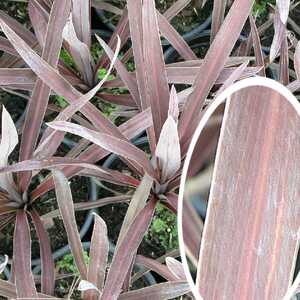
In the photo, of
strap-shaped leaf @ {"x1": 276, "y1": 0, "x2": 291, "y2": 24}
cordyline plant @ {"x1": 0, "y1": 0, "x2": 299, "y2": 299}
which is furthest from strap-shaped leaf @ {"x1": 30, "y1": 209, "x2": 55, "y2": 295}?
Answer: strap-shaped leaf @ {"x1": 276, "y1": 0, "x2": 291, "y2": 24}

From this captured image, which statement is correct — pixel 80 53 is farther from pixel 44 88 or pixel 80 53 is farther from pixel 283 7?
pixel 283 7

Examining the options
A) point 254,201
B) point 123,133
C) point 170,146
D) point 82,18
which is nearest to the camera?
point 254,201

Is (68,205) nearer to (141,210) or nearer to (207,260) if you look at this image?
(141,210)

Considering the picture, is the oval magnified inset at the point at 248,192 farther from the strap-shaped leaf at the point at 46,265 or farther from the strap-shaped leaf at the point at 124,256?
the strap-shaped leaf at the point at 46,265

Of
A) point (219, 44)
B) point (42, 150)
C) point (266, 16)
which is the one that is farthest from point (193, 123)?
point (266, 16)

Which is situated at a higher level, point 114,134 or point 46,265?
point 114,134

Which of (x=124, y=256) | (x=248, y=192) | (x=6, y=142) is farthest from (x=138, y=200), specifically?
(x=248, y=192)

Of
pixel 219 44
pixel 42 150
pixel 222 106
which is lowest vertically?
pixel 222 106

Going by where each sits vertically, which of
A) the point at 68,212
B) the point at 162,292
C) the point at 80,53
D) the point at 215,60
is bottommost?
the point at 162,292

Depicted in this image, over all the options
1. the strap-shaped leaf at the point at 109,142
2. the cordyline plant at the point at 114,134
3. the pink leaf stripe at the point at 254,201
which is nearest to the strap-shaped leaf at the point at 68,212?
the cordyline plant at the point at 114,134
